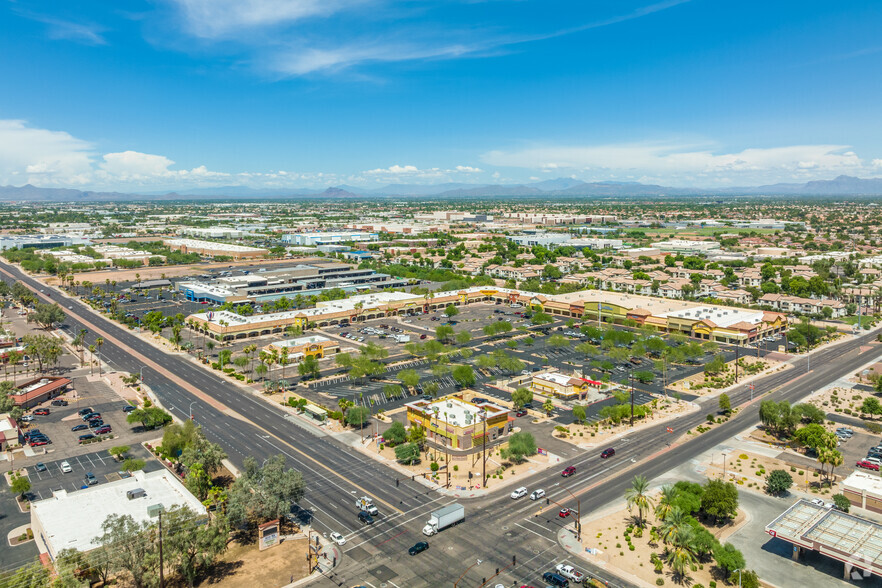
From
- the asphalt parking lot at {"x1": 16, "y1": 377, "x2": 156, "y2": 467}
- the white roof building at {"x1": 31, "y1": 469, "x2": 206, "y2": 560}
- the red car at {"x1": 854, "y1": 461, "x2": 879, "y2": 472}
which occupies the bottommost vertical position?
the red car at {"x1": 854, "y1": 461, "x2": 879, "y2": 472}

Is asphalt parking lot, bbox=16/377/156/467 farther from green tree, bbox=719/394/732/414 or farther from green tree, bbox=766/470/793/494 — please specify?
green tree, bbox=719/394/732/414

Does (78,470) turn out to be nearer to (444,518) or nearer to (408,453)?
(408,453)

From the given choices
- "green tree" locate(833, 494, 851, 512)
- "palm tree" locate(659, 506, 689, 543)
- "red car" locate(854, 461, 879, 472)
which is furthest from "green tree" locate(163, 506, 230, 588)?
"red car" locate(854, 461, 879, 472)

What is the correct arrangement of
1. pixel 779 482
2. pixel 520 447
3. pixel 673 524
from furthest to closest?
pixel 520 447 < pixel 779 482 < pixel 673 524

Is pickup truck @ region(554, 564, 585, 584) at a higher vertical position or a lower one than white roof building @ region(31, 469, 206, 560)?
lower

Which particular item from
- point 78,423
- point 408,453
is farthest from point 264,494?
point 78,423

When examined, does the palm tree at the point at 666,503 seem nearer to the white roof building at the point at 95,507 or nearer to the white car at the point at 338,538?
the white car at the point at 338,538

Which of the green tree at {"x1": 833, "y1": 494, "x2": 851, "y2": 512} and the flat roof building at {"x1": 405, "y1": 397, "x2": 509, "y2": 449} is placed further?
the flat roof building at {"x1": 405, "y1": 397, "x2": 509, "y2": 449}

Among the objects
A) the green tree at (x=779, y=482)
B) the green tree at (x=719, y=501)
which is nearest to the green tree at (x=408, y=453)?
the green tree at (x=719, y=501)
